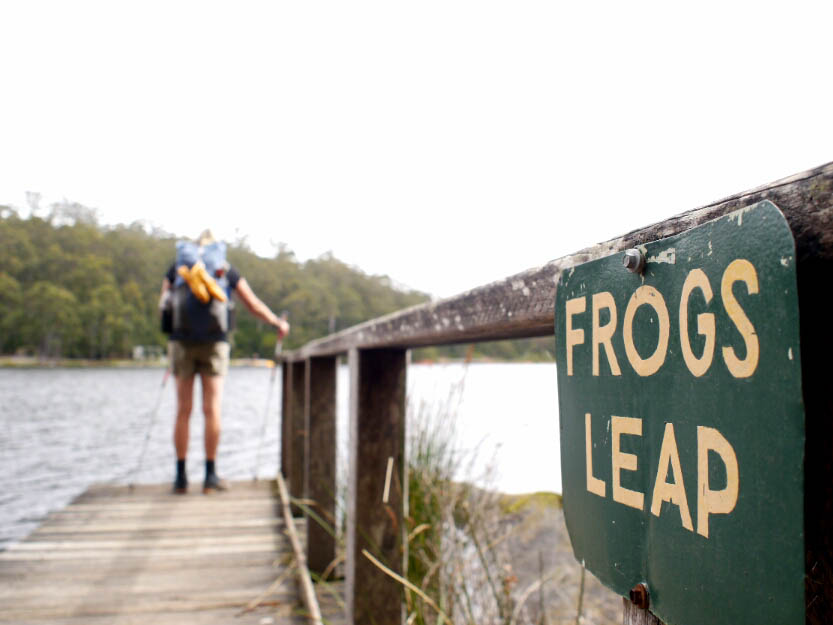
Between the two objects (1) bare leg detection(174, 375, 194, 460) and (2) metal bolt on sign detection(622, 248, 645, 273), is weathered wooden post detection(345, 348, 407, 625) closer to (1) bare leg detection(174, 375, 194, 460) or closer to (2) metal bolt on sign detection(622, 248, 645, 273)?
(2) metal bolt on sign detection(622, 248, 645, 273)

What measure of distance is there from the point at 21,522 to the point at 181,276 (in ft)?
14.8

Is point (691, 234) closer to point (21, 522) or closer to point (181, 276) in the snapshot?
point (181, 276)

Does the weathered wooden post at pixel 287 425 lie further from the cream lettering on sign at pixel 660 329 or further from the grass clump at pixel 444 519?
the cream lettering on sign at pixel 660 329

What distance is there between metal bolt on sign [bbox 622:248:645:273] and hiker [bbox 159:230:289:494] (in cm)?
330

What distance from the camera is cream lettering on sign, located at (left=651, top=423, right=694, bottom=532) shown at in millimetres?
440

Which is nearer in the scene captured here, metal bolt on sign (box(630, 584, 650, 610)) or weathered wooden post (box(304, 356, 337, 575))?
metal bolt on sign (box(630, 584, 650, 610))

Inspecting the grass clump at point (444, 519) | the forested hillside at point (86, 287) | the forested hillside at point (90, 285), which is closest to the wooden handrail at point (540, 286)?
the grass clump at point (444, 519)

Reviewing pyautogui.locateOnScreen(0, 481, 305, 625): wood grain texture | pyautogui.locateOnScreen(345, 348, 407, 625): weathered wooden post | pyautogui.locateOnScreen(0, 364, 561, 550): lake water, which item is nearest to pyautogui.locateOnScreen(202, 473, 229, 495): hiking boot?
pyautogui.locateOnScreen(0, 481, 305, 625): wood grain texture

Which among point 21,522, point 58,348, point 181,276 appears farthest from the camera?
point 58,348

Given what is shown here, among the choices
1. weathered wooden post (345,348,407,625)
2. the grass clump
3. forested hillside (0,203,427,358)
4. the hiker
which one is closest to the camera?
weathered wooden post (345,348,407,625)

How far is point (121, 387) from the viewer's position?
3612 centimetres

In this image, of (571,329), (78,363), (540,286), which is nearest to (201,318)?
(540,286)

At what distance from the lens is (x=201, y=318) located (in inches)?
143

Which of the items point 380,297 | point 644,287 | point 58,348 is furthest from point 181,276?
point 58,348
